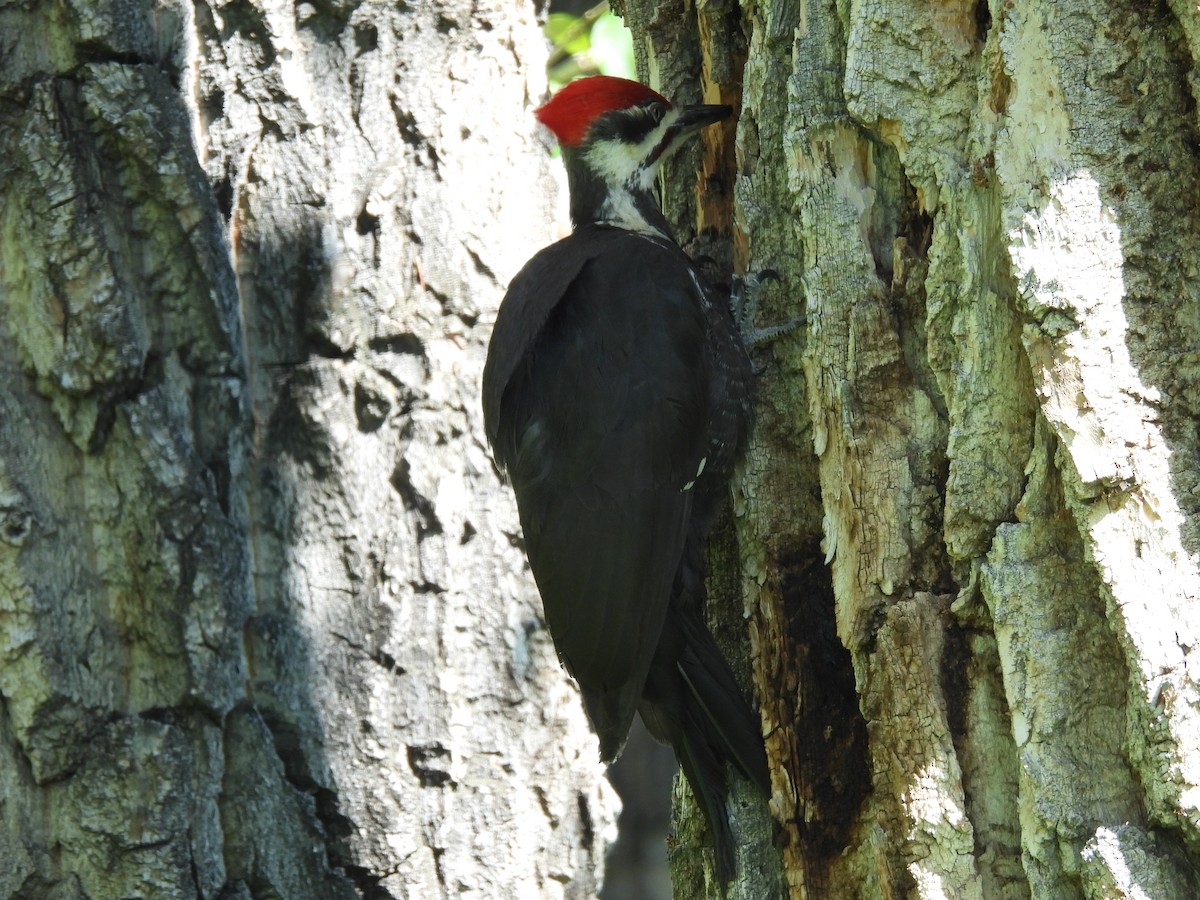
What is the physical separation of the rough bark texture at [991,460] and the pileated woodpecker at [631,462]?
22 centimetres

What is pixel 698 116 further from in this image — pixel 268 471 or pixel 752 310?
pixel 268 471

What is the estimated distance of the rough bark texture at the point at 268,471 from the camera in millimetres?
2369

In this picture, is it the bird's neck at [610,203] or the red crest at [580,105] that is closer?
the red crest at [580,105]

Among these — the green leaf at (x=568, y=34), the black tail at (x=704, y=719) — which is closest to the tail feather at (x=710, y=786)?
the black tail at (x=704, y=719)

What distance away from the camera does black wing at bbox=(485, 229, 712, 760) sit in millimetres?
2166

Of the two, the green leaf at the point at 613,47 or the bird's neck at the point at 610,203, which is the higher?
the green leaf at the point at 613,47

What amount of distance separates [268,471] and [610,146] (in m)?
1.04

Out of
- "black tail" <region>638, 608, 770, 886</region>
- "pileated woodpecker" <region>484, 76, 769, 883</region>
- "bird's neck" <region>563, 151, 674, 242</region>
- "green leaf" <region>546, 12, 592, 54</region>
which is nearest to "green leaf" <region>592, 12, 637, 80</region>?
"green leaf" <region>546, 12, 592, 54</region>

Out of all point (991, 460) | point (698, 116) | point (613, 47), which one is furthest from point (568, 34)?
point (991, 460)

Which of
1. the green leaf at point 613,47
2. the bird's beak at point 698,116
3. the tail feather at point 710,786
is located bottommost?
the tail feather at point 710,786

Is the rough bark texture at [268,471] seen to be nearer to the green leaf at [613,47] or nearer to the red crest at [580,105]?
the red crest at [580,105]

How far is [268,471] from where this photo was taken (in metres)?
2.63

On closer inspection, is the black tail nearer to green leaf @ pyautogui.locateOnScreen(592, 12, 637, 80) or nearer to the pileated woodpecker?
the pileated woodpecker

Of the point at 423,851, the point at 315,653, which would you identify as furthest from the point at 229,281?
the point at 423,851
